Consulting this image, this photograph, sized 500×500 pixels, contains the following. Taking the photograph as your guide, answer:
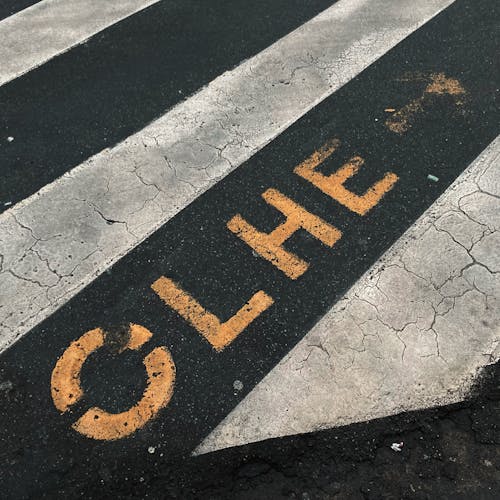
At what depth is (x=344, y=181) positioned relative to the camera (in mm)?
4551

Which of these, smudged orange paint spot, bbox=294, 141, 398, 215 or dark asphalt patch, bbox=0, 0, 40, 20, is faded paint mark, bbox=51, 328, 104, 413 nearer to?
smudged orange paint spot, bbox=294, 141, 398, 215

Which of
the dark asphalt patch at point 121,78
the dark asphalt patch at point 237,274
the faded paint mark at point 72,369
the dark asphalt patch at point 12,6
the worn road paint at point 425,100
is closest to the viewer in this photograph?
the dark asphalt patch at point 237,274

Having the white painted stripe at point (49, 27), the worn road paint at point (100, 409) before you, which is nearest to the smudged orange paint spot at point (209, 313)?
the worn road paint at point (100, 409)

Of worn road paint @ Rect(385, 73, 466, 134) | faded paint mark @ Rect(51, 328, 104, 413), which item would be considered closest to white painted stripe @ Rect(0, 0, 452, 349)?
faded paint mark @ Rect(51, 328, 104, 413)

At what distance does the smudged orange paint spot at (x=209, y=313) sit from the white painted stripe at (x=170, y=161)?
52 cm

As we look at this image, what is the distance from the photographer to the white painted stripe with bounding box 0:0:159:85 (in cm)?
568

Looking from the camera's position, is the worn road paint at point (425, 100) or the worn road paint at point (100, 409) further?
the worn road paint at point (425, 100)

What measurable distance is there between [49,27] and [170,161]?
2562 mm

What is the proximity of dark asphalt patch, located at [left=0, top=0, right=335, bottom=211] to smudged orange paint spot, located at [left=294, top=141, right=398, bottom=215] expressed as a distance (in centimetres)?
151

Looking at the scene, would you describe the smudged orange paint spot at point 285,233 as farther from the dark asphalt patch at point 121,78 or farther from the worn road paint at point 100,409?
the dark asphalt patch at point 121,78

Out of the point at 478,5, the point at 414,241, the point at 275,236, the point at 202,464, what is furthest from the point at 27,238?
the point at 478,5

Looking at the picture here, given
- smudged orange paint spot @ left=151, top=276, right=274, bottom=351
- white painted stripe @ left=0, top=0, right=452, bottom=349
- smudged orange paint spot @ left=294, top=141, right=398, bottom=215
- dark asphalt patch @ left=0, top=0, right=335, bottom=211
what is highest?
dark asphalt patch @ left=0, top=0, right=335, bottom=211

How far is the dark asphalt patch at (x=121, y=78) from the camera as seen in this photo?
16.0 ft

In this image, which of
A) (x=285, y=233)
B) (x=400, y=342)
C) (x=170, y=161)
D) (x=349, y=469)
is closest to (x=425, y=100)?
(x=285, y=233)
